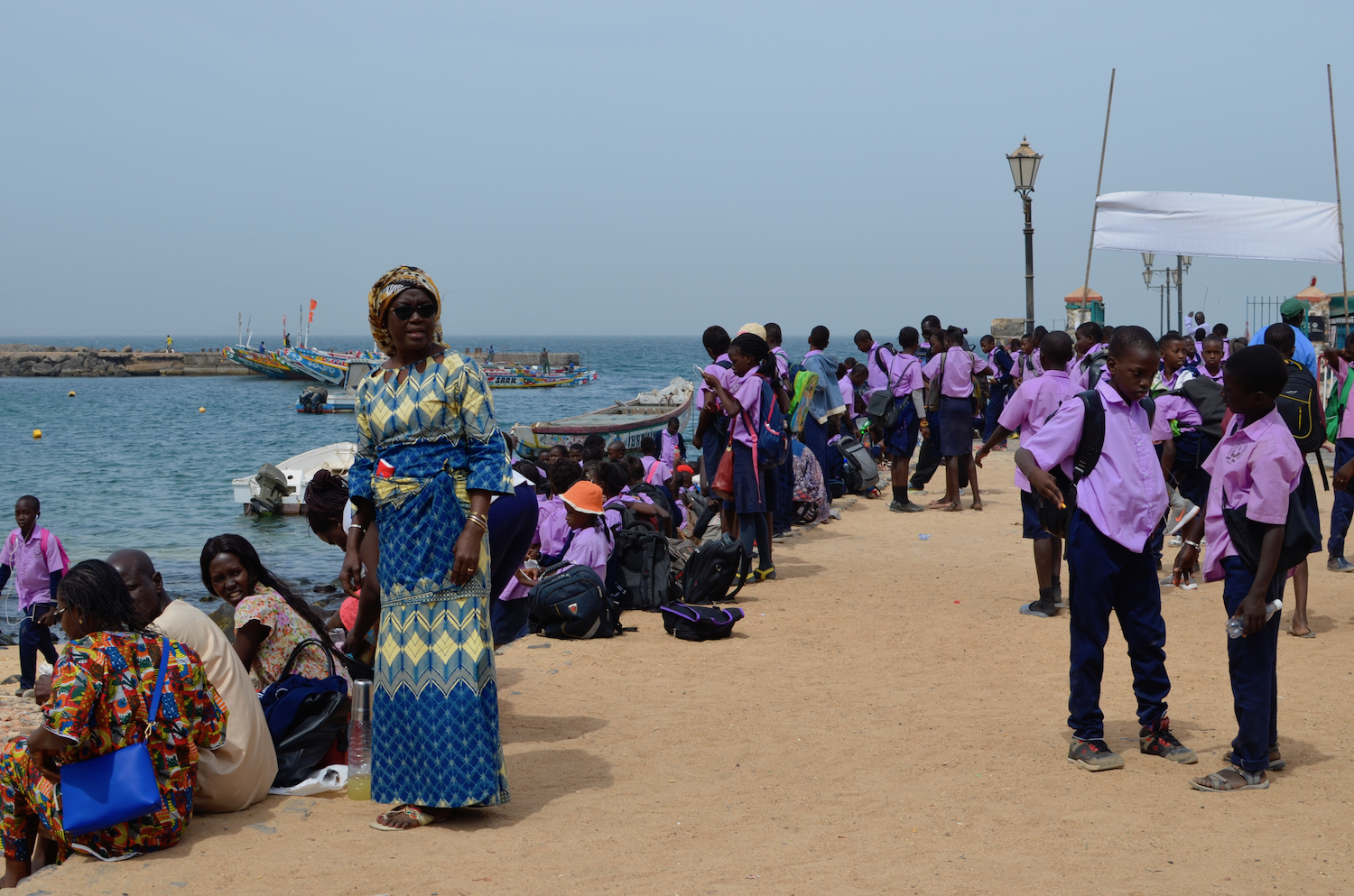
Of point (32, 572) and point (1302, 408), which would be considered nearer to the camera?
point (1302, 408)

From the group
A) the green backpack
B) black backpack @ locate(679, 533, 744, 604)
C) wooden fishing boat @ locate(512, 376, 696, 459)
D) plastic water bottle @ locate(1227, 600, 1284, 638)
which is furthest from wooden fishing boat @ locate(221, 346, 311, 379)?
plastic water bottle @ locate(1227, 600, 1284, 638)

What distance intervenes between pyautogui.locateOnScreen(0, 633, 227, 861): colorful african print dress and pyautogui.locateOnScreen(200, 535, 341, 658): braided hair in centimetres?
75

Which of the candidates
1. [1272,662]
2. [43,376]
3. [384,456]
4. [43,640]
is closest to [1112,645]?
[1272,662]

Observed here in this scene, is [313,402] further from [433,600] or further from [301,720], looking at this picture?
[433,600]

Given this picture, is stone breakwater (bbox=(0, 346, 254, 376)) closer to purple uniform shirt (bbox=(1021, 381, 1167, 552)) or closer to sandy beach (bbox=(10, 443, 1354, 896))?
sandy beach (bbox=(10, 443, 1354, 896))

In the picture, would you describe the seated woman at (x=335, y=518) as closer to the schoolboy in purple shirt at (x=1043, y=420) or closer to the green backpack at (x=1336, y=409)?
the schoolboy in purple shirt at (x=1043, y=420)

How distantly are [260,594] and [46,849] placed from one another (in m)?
1.24

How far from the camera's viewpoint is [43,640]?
9312 millimetres

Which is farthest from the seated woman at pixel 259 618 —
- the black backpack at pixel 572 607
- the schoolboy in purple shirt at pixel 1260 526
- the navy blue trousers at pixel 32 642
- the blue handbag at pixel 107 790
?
the navy blue trousers at pixel 32 642

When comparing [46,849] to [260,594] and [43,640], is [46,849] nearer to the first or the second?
[260,594]

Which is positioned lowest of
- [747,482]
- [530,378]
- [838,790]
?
[838,790]

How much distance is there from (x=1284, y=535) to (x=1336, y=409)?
5.38 metres

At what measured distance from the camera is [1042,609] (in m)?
7.77

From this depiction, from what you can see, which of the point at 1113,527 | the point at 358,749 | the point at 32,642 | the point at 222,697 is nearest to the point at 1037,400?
the point at 1113,527
